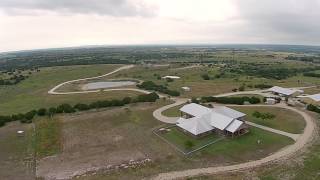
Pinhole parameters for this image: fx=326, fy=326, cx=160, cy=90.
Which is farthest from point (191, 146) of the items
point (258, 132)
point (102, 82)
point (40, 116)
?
point (102, 82)

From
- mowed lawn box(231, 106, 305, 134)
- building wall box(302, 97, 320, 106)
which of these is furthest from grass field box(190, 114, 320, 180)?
building wall box(302, 97, 320, 106)

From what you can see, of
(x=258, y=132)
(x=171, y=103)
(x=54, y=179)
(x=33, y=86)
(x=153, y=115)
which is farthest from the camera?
(x=33, y=86)

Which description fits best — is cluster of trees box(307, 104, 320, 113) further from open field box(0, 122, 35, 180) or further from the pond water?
the pond water

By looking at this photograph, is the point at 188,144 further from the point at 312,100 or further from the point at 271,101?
the point at 312,100

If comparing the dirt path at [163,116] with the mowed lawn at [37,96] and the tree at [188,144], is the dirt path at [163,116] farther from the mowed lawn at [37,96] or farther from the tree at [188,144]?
the mowed lawn at [37,96]

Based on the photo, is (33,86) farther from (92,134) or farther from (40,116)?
(92,134)

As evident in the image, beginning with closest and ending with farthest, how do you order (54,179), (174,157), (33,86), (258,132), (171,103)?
(54,179), (174,157), (258,132), (171,103), (33,86)

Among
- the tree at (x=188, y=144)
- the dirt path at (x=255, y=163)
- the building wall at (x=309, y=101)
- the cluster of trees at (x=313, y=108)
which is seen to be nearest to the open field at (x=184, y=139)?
the tree at (x=188, y=144)
